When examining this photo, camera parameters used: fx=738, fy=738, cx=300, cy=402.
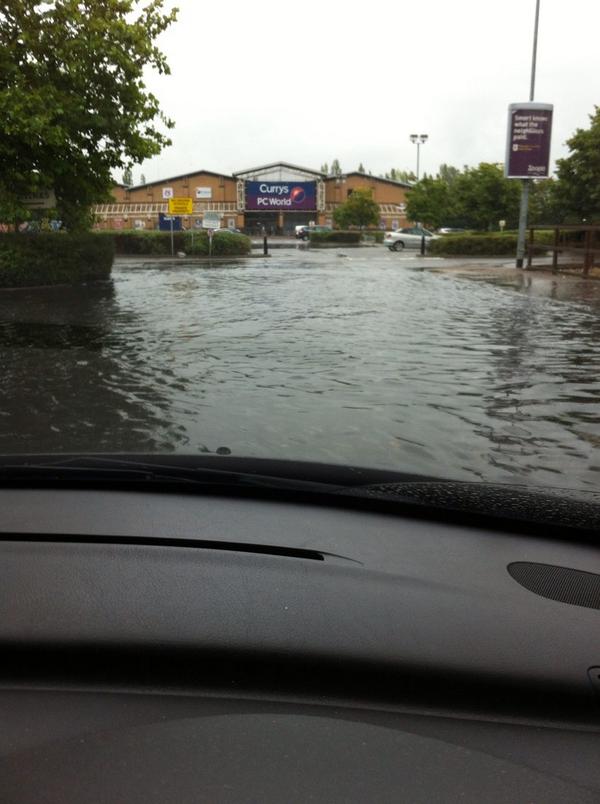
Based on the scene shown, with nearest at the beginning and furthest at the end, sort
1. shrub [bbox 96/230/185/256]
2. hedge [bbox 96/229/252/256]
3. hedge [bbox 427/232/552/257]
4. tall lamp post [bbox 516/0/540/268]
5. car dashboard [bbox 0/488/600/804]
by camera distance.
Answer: car dashboard [bbox 0/488/600/804] → tall lamp post [bbox 516/0/540/268] → hedge [bbox 96/229/252/256] → shrub [bbox 96/230/185/256] → hedge [bbox 427/232/552/257]

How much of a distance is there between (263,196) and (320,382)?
91.6m

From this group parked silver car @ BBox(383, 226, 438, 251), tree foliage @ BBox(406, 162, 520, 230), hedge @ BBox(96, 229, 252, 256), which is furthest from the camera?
tree foliage @ BBox(406, 162, 520, 230)

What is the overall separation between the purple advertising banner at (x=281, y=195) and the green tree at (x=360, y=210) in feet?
54.1

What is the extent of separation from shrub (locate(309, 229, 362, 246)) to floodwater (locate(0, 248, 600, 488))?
46029 millimetres

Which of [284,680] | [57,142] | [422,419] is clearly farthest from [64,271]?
[284,680]

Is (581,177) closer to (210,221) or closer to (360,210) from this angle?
(210,221)

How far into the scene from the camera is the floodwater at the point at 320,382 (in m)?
5.29

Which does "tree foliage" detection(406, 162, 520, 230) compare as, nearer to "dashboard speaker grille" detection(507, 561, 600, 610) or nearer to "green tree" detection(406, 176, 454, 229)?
"green tree" detection(406, 176, 454, 229)

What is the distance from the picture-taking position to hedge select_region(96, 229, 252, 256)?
39531 millimetres

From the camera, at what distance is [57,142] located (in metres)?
14.0

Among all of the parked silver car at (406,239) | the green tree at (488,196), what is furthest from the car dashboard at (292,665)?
the green tree at (488,196)

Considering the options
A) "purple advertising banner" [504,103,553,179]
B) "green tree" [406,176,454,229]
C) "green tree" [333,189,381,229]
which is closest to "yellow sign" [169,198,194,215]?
"purple advertising banner" [504,103,553,179]

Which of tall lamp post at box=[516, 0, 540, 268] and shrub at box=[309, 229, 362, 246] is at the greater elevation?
tall lamp post at box=[516, 0, 540, 268]

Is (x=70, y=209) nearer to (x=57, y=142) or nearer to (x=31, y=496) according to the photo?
(x=57, y=142)
